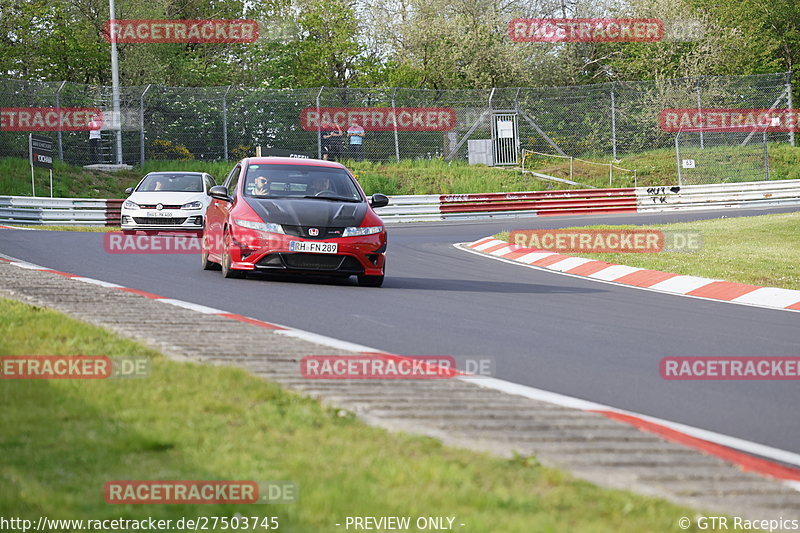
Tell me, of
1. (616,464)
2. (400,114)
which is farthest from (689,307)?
(400,114)

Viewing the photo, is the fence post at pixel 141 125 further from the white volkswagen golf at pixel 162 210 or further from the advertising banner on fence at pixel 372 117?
the white volkswagen golf at pixel 162 210

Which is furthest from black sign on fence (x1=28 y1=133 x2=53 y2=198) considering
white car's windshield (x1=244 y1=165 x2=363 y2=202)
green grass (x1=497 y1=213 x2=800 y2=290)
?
white car's windshield (x1=244 y1=165 x2=363 y2=202)

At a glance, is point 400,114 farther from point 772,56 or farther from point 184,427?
point 184,427

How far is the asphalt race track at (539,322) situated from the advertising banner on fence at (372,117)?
1888cm

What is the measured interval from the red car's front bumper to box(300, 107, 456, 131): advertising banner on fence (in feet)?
75.9

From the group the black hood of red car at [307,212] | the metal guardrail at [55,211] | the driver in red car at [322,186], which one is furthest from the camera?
the metal guardrail at [55,211]

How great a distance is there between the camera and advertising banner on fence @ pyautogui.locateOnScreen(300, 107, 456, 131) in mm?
36094

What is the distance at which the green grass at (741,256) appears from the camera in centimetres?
1548

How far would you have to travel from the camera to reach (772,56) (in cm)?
5259

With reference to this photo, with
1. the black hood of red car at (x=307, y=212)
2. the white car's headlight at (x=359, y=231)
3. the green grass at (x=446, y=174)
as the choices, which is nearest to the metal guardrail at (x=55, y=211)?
the green grass at (x=446, y=174)

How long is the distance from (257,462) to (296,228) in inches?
341

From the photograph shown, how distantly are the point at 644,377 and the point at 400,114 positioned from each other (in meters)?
29.1

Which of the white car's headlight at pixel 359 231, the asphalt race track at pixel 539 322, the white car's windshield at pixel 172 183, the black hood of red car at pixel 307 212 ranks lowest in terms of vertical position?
the asphalt race track at pixel 539 322

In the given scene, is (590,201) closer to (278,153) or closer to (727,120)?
(727,120)
